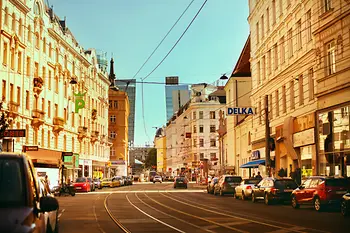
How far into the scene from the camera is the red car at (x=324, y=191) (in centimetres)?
2300

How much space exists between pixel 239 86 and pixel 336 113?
35.7 meters

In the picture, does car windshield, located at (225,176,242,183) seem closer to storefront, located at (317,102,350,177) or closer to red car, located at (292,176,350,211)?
storefront, located at (317,102,350,177)

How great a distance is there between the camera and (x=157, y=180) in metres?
106

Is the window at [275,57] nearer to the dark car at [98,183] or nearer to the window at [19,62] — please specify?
the window at [19,62]

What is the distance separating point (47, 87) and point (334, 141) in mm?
36107

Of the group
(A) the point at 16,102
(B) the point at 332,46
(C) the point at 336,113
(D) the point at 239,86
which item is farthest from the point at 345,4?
(D) the point at 239,86

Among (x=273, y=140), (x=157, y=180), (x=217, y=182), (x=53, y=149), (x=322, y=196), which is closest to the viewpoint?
(x=322, y=196)

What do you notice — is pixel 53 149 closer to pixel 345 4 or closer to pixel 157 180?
pixel 345 4

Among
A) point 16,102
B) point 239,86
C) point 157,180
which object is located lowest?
point 157,180

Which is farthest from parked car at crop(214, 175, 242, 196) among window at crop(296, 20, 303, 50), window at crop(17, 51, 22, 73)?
window at crop(17, 51, 22, 73)

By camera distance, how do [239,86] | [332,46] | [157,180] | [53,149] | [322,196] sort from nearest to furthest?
[322,196]
[332,46]
[53,149]
[239,86]
[157,180]

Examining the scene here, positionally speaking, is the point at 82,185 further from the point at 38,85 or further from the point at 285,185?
the point at 285,185

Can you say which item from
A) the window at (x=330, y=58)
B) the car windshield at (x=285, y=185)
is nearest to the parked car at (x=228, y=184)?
the car windshield at (x=285, y=185)

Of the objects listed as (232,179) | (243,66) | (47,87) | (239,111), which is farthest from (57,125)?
(239,111)
